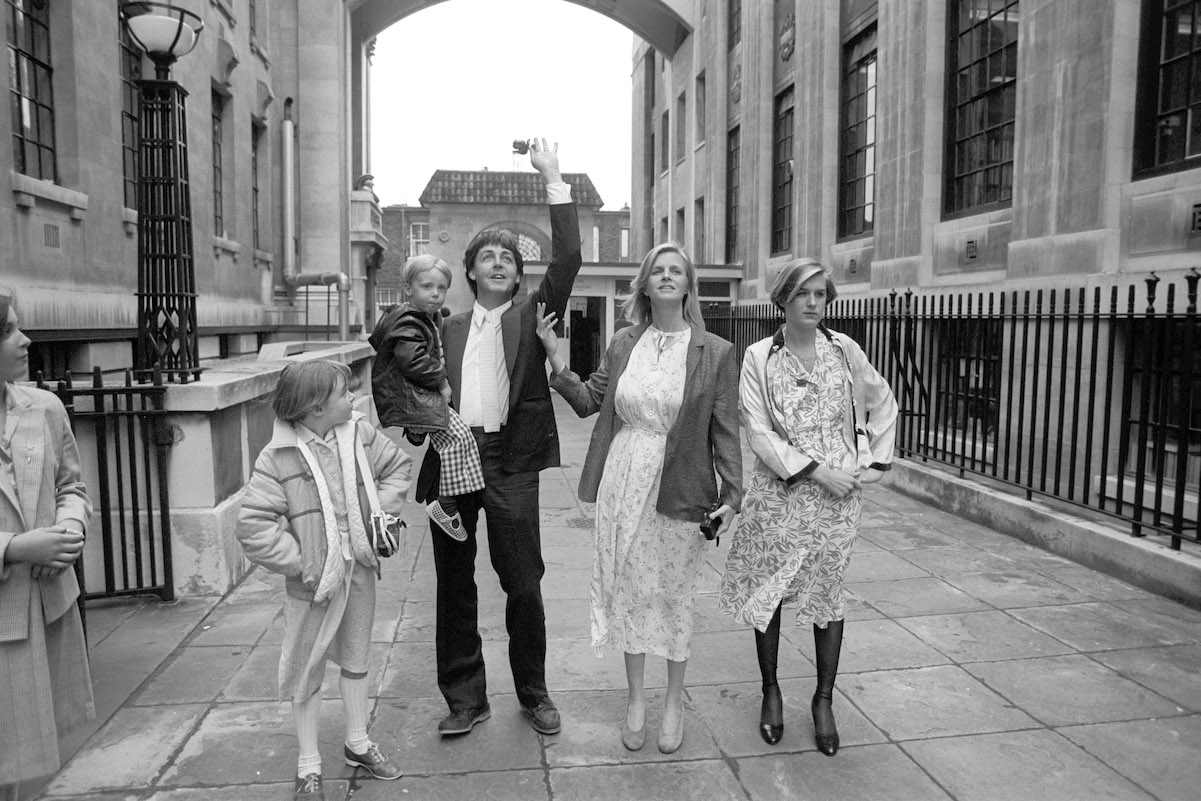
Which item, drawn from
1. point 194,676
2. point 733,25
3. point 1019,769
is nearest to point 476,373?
point 194,676

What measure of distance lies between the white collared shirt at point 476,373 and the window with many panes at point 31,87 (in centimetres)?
644

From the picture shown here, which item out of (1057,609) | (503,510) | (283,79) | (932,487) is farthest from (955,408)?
(283,79)

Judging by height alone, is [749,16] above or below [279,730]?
above

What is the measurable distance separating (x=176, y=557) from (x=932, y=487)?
6597 millimetres

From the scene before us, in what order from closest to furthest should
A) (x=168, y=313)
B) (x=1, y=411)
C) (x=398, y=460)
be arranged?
(x=1, y=411)
(x=398, y=460)
(x=168, y=313)

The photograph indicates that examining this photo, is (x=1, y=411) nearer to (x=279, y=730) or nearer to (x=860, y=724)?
(x=279, y=730)

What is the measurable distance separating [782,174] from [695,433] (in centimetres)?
1714

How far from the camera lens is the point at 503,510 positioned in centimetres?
364

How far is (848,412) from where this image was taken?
3.72 m

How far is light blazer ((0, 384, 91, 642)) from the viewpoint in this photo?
2521 mm

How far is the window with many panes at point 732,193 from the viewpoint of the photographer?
22734 millimetres

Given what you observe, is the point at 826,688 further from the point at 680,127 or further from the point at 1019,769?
the point at 680,127

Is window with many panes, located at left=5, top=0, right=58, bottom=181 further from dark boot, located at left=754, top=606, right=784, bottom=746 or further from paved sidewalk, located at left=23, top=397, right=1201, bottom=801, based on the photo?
dark boot, located at left=754, top=606, right=784, bottom=746

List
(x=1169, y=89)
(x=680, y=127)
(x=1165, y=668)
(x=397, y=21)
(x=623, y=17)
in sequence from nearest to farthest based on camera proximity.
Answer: (x=1165, y=668), (x=1169, y=89), (x=623, y=17), (x=397, y=21), (x=680, y=127)
